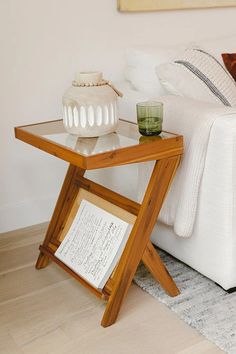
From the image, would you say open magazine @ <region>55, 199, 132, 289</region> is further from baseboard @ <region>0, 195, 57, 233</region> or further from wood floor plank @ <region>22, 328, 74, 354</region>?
baseboard @ <region>0, 195, 57, 233</region>

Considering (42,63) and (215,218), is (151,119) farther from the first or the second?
(42,63)

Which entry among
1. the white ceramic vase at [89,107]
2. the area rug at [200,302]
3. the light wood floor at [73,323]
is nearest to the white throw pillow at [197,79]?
the white ceramic vase at [89,107]

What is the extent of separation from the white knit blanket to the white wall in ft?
2.20

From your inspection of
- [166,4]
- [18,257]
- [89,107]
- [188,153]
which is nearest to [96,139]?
[89,107]

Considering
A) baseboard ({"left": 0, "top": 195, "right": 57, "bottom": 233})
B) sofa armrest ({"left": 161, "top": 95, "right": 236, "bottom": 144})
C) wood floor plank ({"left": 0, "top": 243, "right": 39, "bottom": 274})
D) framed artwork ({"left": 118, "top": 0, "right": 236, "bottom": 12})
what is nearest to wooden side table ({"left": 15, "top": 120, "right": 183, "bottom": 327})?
sofa armrest ({"left": 161, "top": 95, "right": 236, "bottom": 144})

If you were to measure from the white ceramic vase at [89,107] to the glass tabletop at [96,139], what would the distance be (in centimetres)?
3

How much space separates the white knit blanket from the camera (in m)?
1.58

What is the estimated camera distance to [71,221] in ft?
6.06

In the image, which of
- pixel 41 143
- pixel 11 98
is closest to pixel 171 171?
pixel 41 143

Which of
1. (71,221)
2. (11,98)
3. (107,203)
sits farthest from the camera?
(11,98)

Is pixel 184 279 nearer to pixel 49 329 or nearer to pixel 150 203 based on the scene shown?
pixel 150 203

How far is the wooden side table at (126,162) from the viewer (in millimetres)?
1413

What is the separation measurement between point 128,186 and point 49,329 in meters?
0.83

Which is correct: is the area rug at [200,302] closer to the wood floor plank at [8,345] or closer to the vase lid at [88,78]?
the wood floor plank at [8,345]
